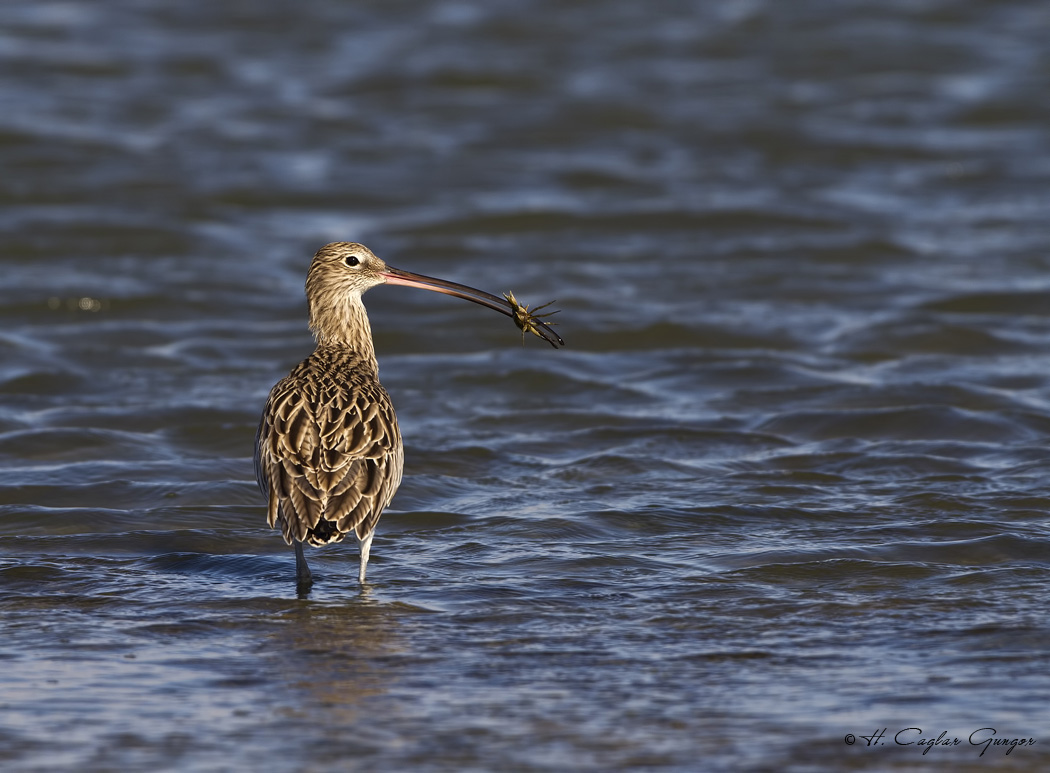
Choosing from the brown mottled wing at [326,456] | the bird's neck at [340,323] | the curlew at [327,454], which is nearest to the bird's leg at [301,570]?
the curlew at [327,454]

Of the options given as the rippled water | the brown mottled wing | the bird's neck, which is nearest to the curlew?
the brown mottled wing

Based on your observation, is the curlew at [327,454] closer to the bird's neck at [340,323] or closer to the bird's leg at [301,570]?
the bird's leg at [301,570]

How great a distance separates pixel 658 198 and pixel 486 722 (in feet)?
39.1

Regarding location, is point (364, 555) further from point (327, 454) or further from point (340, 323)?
point (340, 323)

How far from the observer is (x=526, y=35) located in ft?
75.8

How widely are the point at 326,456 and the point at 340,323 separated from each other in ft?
Answer: 5.34

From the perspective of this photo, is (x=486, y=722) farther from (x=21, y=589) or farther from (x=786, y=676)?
(x=21, y=589)

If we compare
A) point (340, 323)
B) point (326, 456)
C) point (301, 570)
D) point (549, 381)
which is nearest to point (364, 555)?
point (301, 570)

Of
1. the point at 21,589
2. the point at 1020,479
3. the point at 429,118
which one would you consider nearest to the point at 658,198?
the point at 429,118

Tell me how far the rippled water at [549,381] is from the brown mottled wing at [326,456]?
1.38 ft

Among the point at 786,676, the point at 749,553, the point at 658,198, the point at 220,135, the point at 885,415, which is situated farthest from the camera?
the point at 220,135

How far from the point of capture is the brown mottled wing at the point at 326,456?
7.68 metres

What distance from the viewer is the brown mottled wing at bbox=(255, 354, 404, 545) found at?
7.68m

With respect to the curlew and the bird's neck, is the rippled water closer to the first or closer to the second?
the curlew
